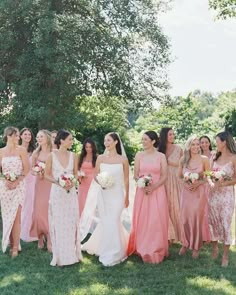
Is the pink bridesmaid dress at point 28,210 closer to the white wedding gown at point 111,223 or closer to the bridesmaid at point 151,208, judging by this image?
the white wedding gown at point 111,223

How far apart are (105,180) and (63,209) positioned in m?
0.89

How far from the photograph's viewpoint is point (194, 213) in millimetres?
8719

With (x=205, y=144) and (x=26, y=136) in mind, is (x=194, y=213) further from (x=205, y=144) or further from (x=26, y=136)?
(x=26, y=136)

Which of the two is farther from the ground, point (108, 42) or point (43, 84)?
point (108, 42)

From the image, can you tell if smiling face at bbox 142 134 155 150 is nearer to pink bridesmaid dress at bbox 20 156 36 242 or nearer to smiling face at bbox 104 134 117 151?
smiling face at bbox 104 134 117 151

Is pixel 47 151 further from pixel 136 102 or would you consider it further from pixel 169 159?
pixel 136 102

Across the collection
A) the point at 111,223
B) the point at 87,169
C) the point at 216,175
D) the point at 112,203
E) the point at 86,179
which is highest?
the point at 87,169

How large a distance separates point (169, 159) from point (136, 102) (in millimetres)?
9549

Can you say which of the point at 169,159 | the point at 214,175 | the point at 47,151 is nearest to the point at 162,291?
the point at 214,175

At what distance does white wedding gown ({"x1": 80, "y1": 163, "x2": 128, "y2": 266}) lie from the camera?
845 centimetres

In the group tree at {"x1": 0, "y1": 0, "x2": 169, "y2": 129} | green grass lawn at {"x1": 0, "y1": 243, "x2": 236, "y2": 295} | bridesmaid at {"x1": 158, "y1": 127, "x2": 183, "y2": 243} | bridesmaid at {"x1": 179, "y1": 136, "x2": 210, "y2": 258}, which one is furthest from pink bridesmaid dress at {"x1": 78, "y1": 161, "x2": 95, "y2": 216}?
tree at {"x1": 0, "y1": 0, "x2": 169, "y2": 129}

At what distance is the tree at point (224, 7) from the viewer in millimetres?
21094

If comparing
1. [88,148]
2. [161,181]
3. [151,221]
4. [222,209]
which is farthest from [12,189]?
[222,209]

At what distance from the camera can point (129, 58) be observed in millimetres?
18453
